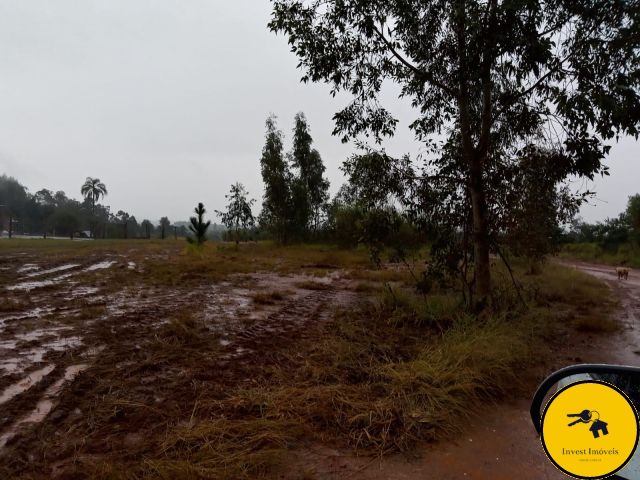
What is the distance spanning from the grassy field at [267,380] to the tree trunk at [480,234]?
36 centimetres

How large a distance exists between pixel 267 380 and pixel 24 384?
7.73 feet

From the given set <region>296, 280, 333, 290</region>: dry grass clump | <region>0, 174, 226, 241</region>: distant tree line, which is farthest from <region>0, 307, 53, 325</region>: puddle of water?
<region>0, 174, 226, 241</region>: distant tree line

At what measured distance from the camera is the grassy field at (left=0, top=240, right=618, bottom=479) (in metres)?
2.98

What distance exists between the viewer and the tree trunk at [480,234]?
22.5 feet

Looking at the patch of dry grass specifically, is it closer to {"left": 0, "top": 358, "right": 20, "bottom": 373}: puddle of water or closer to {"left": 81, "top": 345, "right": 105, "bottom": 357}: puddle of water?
{"left": 81, "top": 345, "right": 105, "bottom": 357}: puddle of water

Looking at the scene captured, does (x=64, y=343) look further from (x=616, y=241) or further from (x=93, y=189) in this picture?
(x=93, y=189)

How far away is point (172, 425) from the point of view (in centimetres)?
331

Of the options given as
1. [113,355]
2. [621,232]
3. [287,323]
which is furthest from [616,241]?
[113,355]

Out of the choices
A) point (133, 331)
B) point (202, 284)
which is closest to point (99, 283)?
point (202, 284)

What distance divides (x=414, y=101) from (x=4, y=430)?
303 inches

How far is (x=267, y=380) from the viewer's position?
4316 millimetres

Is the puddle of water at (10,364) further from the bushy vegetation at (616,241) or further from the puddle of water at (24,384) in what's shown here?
the bushy vegetation at (616,241)

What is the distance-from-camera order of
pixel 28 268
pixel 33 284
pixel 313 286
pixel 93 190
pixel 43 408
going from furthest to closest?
1. pixel 93 190
2. pixel 28 268
3. pixel 313 286
4. pixel 33 284
5. pixel 43 408

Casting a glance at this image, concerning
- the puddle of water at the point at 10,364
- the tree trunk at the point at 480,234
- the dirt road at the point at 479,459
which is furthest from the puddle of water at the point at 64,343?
the tree trunk at the point at 480,234
